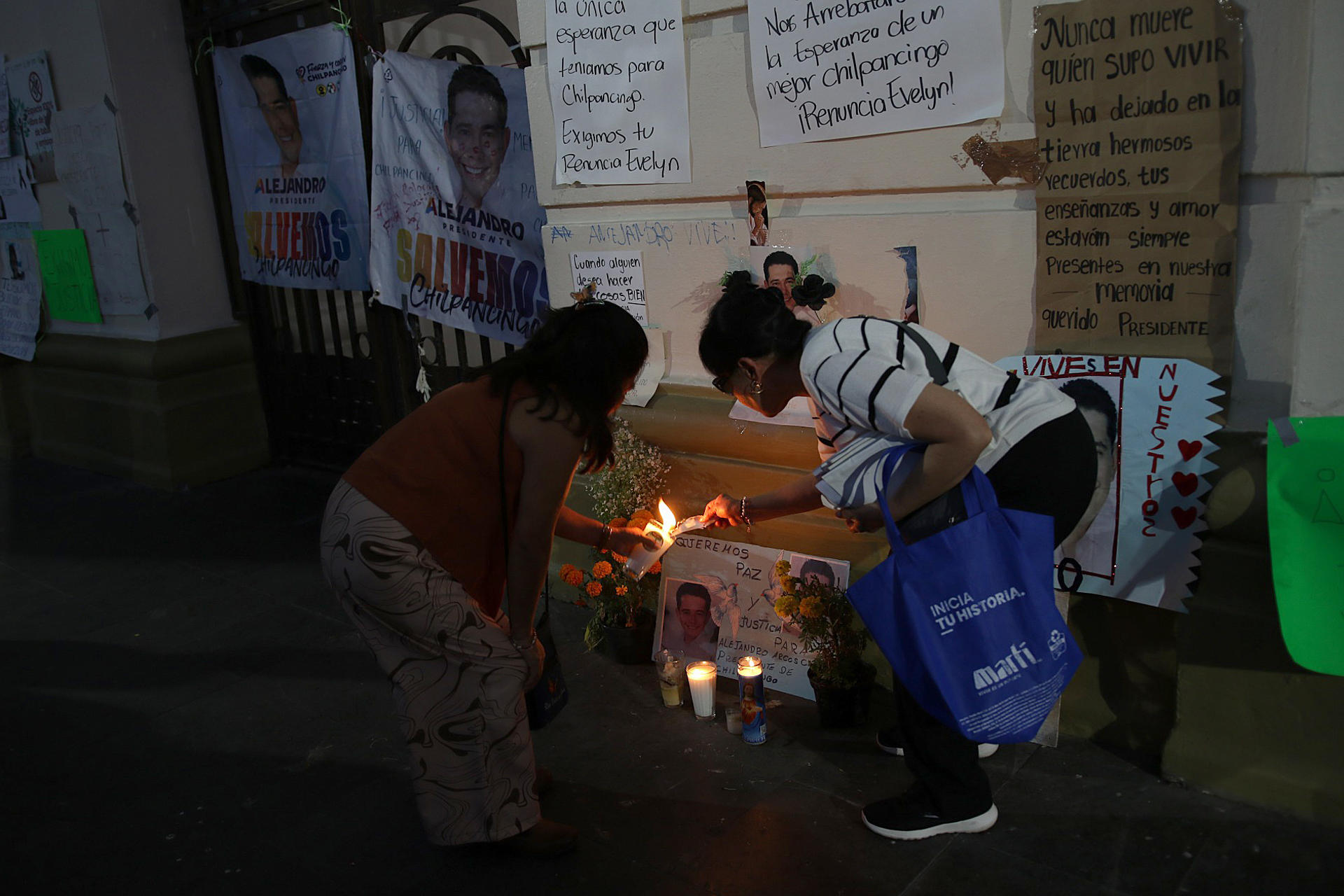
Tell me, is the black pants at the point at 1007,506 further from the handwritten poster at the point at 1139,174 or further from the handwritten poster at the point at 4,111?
the handwritten poster at the point at 4,111

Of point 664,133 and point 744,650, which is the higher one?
point 664,133

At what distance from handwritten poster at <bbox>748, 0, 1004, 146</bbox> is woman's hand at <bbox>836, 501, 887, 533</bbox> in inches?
51.4

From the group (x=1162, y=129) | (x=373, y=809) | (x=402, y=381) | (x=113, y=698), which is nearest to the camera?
(x=1162, y=129)

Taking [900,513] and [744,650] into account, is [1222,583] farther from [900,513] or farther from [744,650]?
[744,650]

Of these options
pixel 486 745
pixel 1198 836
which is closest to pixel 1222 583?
pixel 1198 836

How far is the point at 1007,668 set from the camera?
8.49 ft

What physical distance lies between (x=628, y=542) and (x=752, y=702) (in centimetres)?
74

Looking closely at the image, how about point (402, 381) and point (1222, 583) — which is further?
point (402, 381)

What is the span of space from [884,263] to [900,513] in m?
1.19

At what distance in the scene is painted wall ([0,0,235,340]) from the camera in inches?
267

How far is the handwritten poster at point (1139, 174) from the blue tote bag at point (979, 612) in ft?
2.73

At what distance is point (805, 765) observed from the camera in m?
3.38

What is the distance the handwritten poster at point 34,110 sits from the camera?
726 cm

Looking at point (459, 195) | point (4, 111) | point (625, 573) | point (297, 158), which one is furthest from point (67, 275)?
point (625, 573)
